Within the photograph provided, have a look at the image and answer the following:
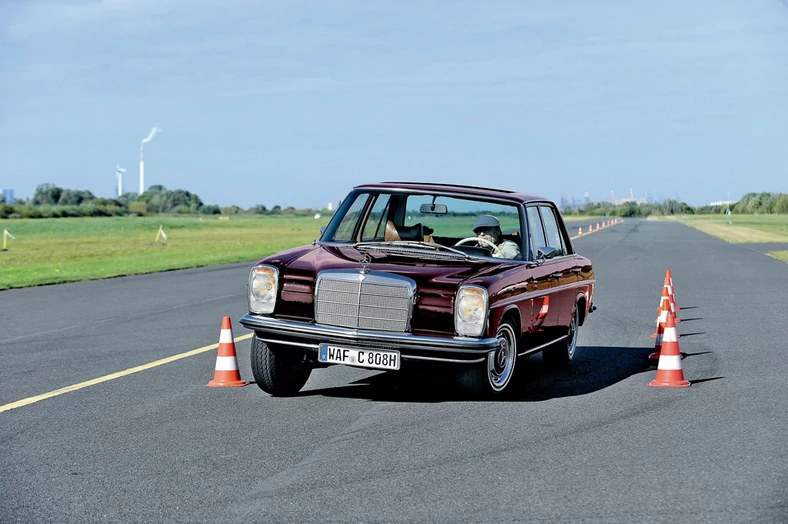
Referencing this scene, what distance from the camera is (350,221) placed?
973cm

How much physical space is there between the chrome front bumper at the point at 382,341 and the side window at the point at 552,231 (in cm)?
240

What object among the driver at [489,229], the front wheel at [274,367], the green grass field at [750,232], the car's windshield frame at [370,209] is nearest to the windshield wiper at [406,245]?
the car's windshield frame at [370,209]

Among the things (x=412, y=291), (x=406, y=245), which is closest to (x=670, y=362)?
(x=406, y=245)

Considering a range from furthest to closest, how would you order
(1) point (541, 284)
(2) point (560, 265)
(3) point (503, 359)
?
(2) point (560, 265) < (1) point (541, 284) < (3) point (503, 359)

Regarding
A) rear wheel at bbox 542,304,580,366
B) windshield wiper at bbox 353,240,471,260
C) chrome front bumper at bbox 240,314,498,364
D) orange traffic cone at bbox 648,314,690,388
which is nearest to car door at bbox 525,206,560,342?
rear wheel at bbox 542,304,580,366

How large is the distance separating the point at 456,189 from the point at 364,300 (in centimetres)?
206

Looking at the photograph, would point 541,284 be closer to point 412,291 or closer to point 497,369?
point 497,369

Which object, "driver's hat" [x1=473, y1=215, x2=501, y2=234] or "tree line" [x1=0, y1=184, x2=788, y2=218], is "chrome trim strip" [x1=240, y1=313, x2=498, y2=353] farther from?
"tree line" [x1=0, y1=184, x2=788, y2=218]

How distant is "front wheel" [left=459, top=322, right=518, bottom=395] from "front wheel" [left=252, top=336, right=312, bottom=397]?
1315 millimetres

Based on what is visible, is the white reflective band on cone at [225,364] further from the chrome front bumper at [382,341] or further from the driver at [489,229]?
the driver at [489,229]

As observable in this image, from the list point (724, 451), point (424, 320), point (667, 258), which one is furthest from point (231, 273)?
point (724, 451)

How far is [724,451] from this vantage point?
6699mm

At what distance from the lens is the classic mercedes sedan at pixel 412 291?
7930 millimetres

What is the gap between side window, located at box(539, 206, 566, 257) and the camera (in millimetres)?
10219
